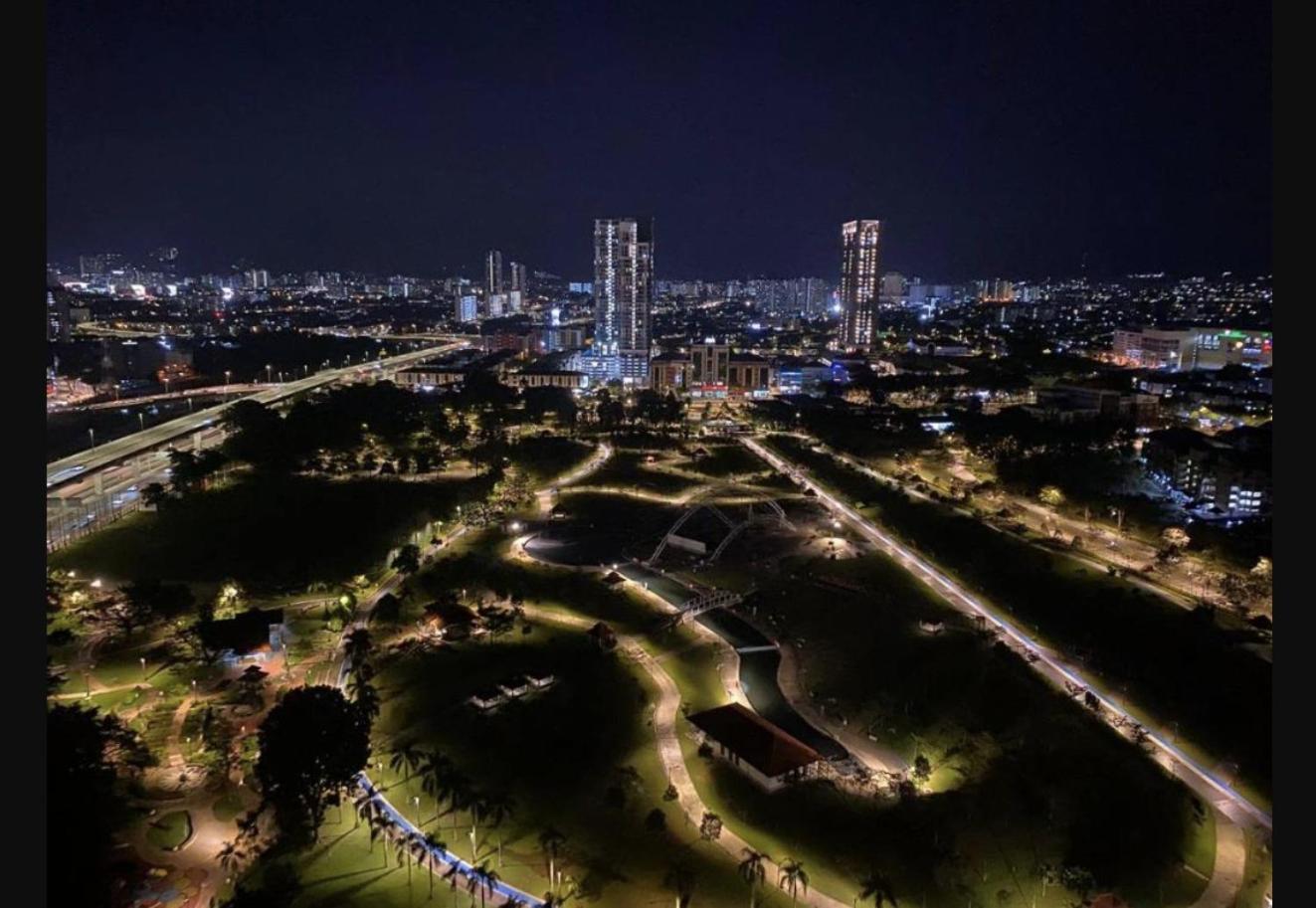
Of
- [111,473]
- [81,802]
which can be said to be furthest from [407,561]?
[111,473]

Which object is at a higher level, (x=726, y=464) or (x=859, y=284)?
(x=859, y=284)

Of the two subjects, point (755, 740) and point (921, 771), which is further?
point (755, 740)

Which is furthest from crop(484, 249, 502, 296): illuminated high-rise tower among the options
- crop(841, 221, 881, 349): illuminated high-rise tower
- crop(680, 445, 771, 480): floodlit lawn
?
crop(680, 445, 771, 480): floodlit lawn

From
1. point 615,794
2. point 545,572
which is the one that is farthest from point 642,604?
point 615,794

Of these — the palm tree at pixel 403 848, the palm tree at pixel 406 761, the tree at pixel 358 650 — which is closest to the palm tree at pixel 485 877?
the palm tree at pixel 403 848

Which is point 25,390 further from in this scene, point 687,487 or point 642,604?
point 687,487

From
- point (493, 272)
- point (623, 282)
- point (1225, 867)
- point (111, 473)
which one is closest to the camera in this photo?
point (1225, 867)

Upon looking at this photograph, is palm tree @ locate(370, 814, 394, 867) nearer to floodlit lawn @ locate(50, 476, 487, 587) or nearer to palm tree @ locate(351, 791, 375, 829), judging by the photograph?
palm tree @ locate(351, 791, 375, 829)

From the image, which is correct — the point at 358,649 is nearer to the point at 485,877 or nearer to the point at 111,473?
the point at 485,877
